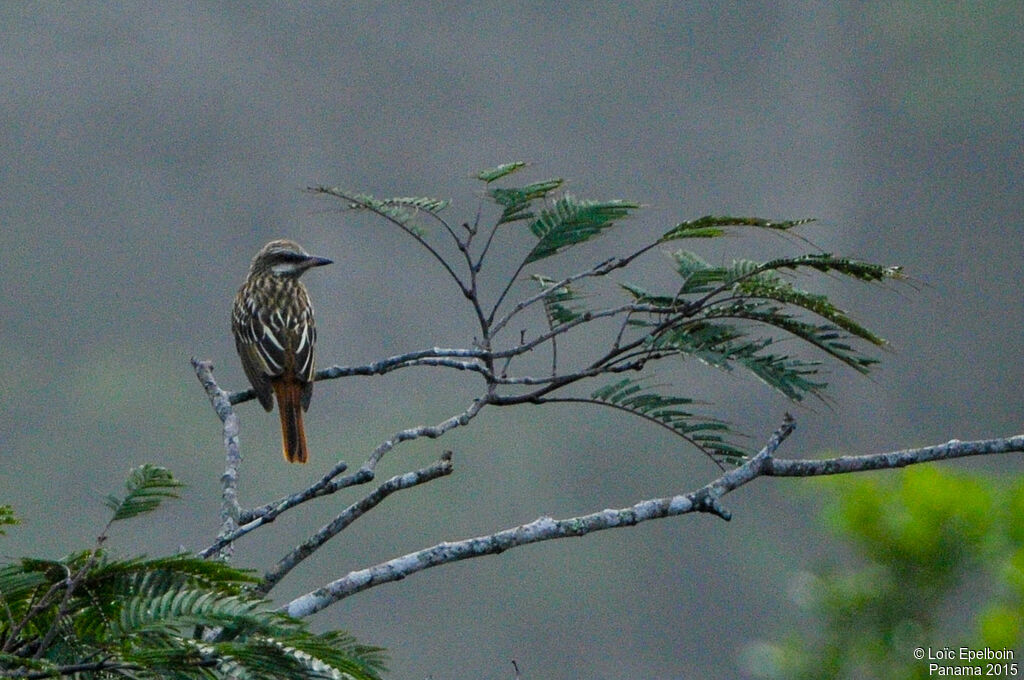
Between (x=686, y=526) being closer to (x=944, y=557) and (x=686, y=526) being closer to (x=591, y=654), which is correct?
(x=591, y=654)

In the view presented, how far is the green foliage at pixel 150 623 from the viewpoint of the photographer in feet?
9.87

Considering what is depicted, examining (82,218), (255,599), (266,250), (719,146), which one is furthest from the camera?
(719,146)

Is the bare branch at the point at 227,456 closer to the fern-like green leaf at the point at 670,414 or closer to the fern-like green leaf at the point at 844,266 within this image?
the fern-like green leaf at the point at 670,414

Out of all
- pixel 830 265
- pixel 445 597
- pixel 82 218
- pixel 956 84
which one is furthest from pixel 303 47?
pixel 830 265

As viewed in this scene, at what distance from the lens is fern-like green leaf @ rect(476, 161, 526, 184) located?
5.13 meters

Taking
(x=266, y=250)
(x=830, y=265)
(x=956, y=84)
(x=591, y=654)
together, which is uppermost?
(x=956, y=84)

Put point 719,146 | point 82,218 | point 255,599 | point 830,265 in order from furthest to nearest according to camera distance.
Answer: point 719,146
point 82,218
point 830,265
point 255,599

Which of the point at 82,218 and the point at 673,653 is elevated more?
the point at 82,218

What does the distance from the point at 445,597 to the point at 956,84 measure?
43.3 metres

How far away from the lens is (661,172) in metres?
79.6

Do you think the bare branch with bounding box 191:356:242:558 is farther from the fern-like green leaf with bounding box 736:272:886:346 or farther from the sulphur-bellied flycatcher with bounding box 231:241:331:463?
the sulphur-bellied flycatcher with bounding box 231:241:331:463

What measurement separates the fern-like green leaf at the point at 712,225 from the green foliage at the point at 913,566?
8264 mm

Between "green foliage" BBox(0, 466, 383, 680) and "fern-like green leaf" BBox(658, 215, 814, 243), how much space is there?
5.45 ft

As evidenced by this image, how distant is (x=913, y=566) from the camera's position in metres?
12.9
